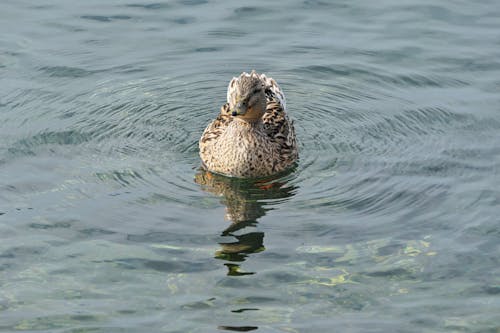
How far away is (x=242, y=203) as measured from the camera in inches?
492

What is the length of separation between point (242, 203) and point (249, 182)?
796 mm

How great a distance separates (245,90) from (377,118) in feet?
8.90

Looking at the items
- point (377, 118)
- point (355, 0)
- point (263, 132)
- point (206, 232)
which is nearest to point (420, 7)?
point (355, 0)

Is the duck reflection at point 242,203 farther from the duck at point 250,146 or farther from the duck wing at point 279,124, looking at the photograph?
the duck wing at point 279,124

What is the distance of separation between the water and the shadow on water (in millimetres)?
36

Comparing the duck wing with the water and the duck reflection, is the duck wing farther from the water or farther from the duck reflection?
the duck reflection

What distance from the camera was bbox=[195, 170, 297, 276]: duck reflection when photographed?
11109 millimetres

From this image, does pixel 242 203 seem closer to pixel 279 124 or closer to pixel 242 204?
pixel 242 204

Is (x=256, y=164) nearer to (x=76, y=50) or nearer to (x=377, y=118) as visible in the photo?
(x=377, y=118)

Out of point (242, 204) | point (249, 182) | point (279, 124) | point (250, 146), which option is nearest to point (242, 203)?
point (242, 204)

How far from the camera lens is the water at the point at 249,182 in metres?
10.0

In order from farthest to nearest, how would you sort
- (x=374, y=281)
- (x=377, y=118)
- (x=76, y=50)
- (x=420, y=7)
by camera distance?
(x=420, y=7) → (x=76, y=50) → (x=377, y=118) → (x=374, y=281)

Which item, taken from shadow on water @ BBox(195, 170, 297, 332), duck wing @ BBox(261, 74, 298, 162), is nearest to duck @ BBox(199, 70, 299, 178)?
duck wing @ BBox(261, 74, 298, 162)

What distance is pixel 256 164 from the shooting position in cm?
1323
